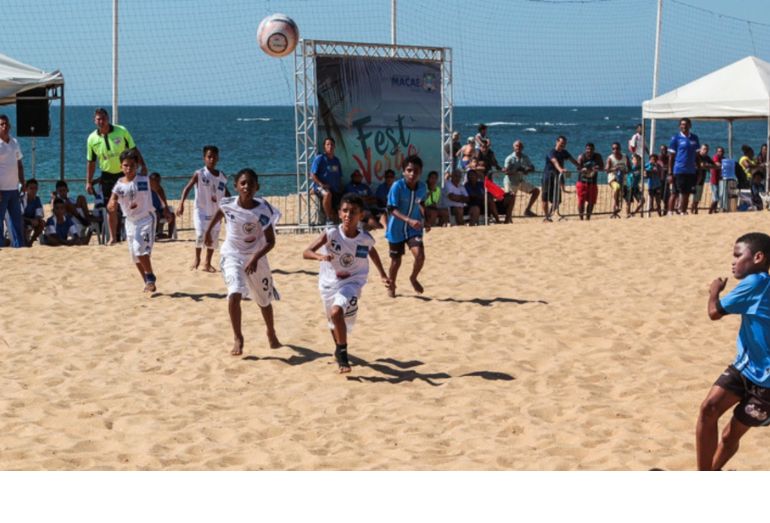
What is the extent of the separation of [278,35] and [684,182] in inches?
281

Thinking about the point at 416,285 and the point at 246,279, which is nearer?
the point at 246,279

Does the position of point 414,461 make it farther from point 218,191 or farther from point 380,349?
point 218,191

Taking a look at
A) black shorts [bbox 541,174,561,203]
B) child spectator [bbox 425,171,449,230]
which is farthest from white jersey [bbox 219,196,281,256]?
black shorts [bbox 541,174,561,203]

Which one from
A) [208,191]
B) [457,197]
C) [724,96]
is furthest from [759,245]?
[724,96]

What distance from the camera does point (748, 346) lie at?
5168 mm

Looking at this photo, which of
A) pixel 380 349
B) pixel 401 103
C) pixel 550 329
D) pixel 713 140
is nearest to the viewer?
pixel 380 349

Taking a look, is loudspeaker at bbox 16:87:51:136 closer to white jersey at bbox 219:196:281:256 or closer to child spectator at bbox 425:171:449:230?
child spectator at bbox 425:171:449:230

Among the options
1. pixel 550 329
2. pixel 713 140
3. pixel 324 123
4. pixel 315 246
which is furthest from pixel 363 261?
pixel 713 140

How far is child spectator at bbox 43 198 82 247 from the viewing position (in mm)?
14484

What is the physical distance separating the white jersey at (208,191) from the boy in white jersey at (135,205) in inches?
39.7

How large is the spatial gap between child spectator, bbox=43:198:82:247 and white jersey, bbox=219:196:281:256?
6655 mm

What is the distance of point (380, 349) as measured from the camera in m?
8.72

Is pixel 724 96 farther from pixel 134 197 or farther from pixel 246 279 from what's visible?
pixel 246 279

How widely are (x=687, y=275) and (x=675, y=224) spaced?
13.8 feet
